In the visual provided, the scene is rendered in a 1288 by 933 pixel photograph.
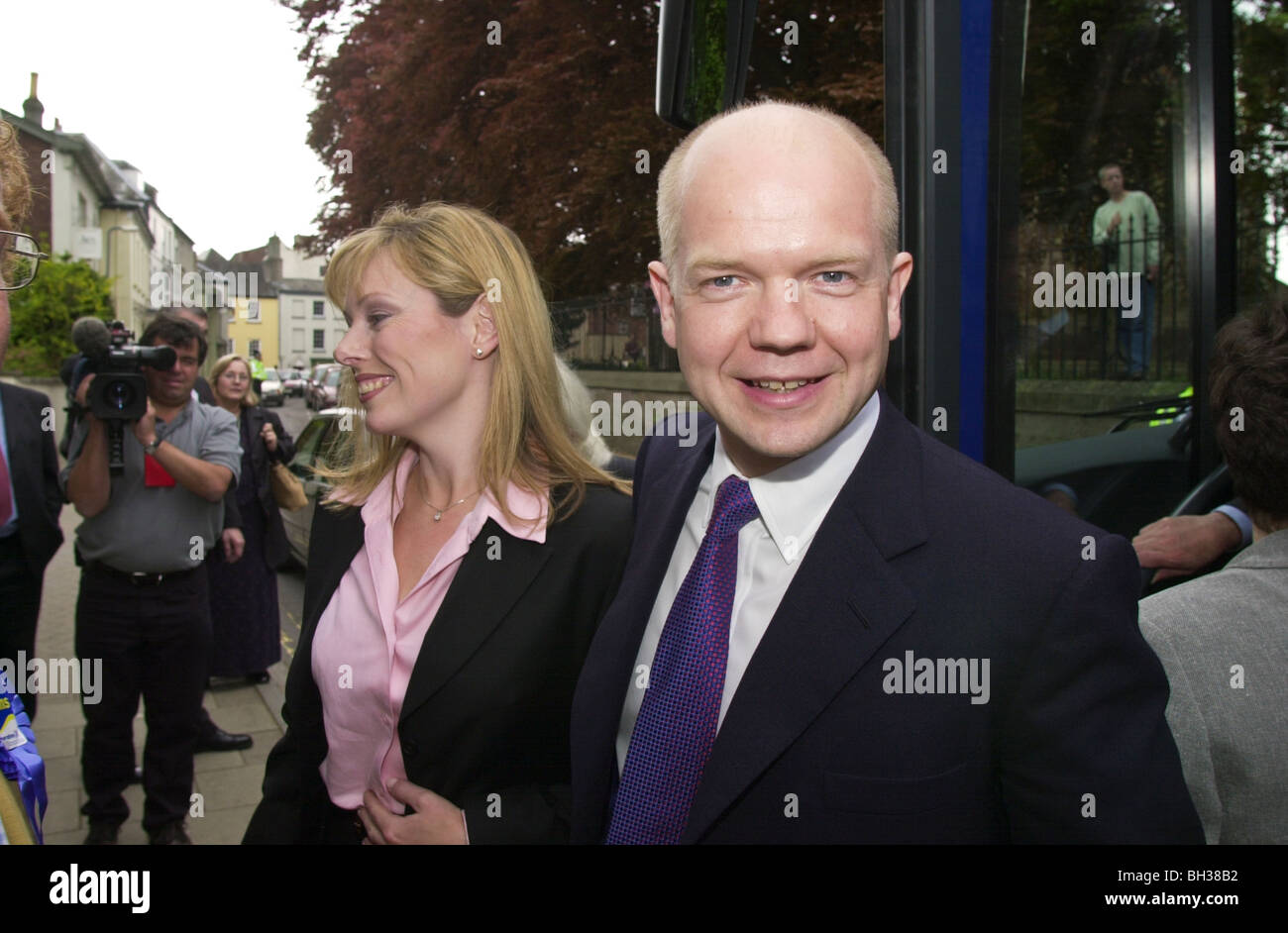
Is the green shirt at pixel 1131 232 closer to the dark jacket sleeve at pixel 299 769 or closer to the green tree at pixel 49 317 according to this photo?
the dark jacket sleeve at pixel 299 769

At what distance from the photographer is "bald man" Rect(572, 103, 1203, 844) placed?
114 cm

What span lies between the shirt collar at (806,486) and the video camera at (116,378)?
2.86 m

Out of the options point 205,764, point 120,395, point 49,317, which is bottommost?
point 205,764

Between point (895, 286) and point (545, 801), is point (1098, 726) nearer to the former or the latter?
point (895, 286)

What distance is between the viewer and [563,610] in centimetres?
178

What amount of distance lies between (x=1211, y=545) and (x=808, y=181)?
127 cm

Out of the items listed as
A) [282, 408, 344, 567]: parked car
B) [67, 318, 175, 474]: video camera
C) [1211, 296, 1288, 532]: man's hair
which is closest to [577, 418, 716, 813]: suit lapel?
[1211, 296, 1288, 532]: man's hair

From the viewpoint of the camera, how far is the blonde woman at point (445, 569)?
1.71 meters

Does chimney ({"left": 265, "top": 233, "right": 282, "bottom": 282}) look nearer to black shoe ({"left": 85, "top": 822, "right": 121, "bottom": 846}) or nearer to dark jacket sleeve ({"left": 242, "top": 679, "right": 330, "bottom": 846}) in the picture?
black shoe ({"left": 85, "top": 822, "right": 121, "bottom": 846})

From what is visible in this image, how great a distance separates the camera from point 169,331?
4012mm

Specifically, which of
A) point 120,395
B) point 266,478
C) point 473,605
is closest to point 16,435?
point 120,395

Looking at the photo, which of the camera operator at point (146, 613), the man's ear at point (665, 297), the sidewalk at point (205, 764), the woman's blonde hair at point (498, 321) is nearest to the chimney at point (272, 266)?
the sidewalk at point (205, 764)

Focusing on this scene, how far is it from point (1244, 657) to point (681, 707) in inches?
31.8
